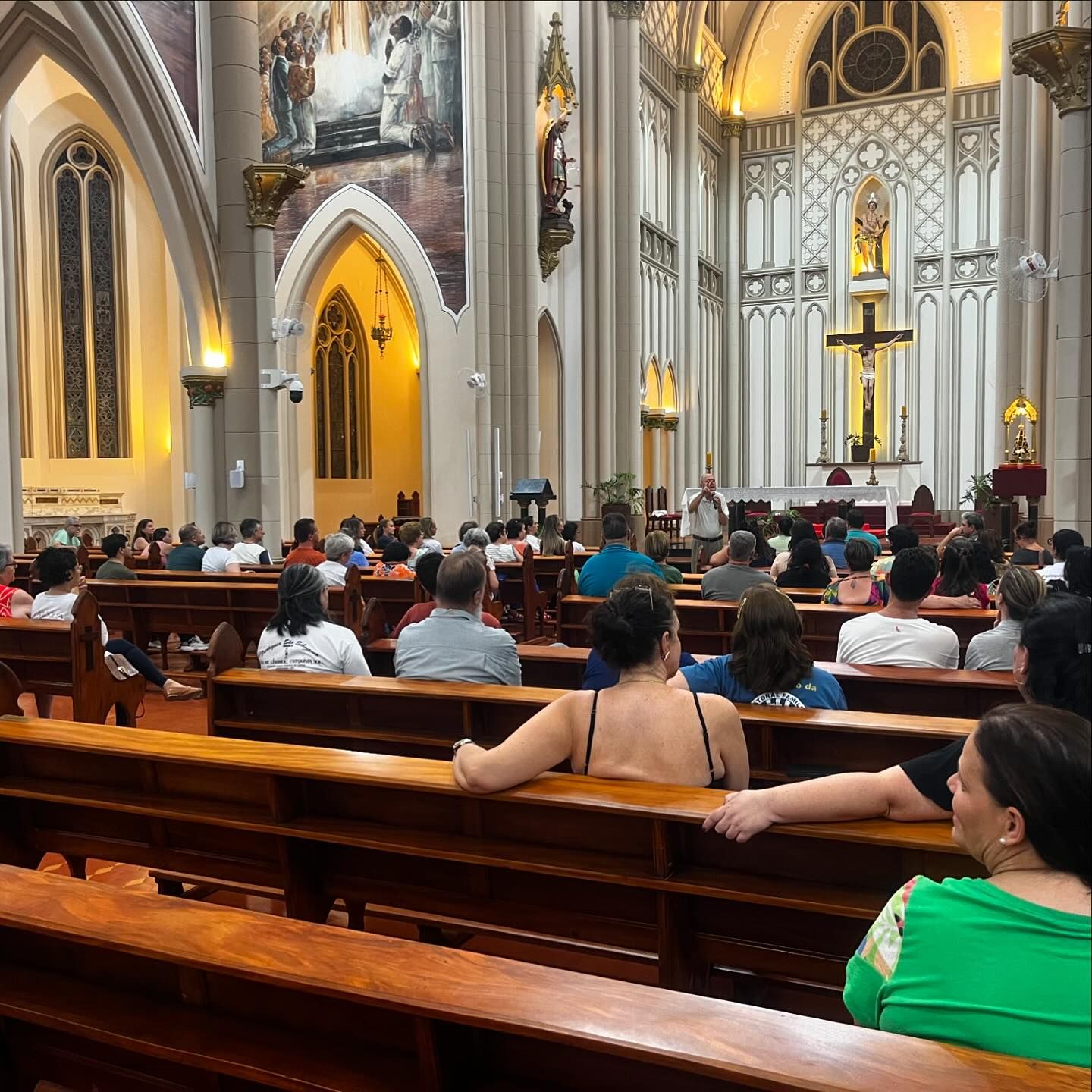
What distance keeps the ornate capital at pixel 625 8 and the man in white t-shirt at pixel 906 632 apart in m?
18.3

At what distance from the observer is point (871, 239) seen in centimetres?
2608

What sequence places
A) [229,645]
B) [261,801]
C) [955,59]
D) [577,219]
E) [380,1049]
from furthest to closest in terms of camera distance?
[955,59]
[577,219]
[229,645]
[261,801]
[380,1049]

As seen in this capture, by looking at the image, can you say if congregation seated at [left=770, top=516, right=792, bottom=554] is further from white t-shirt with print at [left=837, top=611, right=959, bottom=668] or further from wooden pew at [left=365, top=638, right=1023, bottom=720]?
wooden pew at [left=365, top=638, right=1023, bottom=720]

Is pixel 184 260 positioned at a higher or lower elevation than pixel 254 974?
higher

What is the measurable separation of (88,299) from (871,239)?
57.9 ft

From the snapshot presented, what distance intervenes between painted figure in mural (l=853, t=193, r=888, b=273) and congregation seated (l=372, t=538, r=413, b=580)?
20.7 m

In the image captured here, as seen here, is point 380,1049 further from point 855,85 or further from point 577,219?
point 855,85

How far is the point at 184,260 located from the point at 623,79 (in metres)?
11.0

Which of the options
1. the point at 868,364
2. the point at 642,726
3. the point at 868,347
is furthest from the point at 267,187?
the point at 868,364

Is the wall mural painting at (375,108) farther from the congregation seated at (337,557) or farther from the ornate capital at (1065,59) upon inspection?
the congregation seated at (337,557)

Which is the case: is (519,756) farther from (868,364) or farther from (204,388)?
(868,364)

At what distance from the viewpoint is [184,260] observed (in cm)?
1227

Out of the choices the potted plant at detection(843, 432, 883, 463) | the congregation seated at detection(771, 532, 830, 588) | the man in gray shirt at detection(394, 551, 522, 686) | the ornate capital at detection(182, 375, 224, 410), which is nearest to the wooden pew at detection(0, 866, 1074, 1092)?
the man in gray shirt at detection(394, 551, 522, 686)

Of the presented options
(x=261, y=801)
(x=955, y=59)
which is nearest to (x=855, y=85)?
(x=955, y=59)
